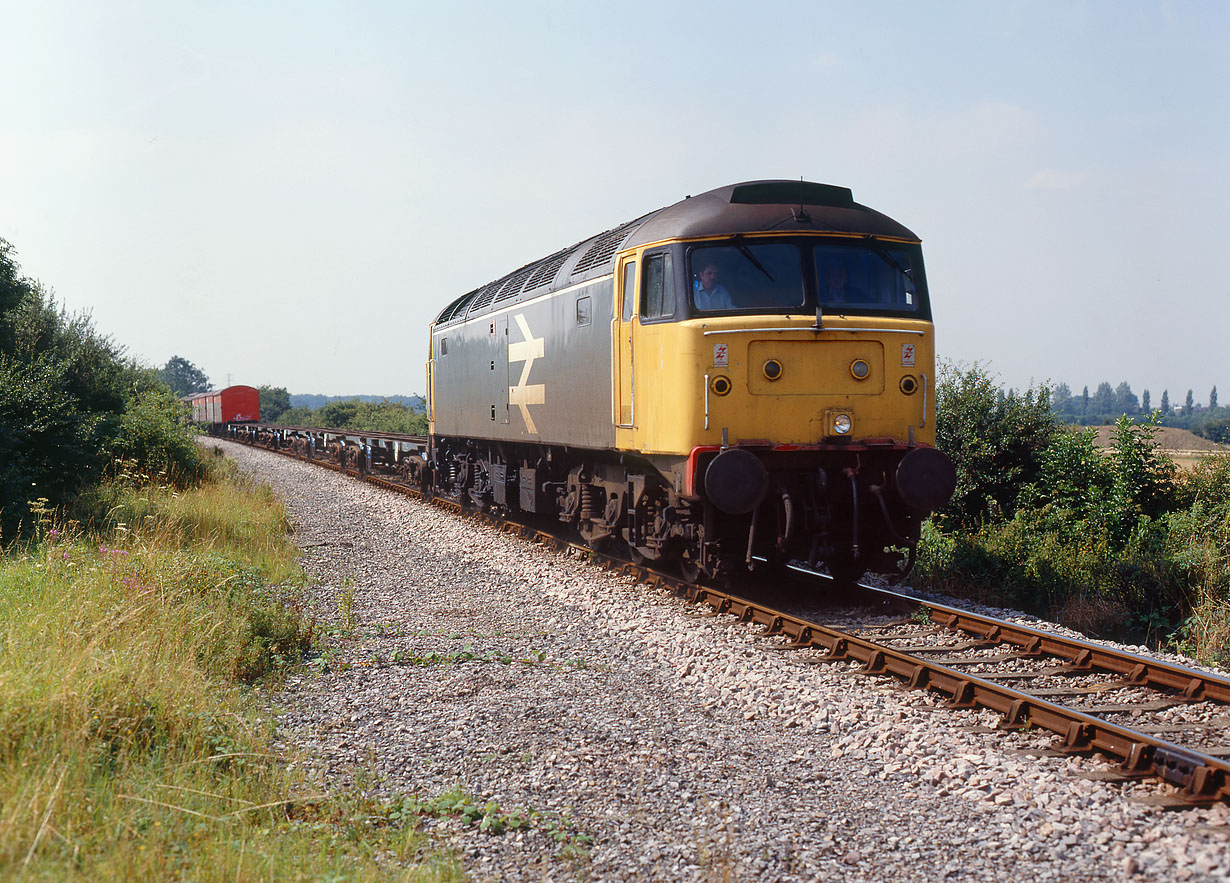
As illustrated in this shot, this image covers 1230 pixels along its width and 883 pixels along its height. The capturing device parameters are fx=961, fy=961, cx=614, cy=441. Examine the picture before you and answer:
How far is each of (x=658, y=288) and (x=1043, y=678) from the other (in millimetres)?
4513

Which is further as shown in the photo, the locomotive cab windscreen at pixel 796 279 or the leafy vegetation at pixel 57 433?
the leafy vegetation at pixel 57 433

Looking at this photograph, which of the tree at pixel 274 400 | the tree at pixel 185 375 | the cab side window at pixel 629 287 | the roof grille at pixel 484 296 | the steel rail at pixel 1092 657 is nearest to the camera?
the steel rail at pixel 1092 657

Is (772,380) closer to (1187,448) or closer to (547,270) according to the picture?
(547,270)

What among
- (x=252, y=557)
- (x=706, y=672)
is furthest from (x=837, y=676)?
(x=252, y=557)

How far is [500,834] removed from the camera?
A: 431cm

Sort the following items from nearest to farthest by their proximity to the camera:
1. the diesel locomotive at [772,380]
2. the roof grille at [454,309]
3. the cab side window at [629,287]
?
the diesel locomotive at [772,380]
the cab side window at [629,287]
the roof grille at [454,309]

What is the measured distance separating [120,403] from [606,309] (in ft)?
53.7

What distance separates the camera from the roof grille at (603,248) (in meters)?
9.99

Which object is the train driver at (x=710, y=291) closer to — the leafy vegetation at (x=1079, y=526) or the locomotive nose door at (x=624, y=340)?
the locomotive nose door at (x=624, y=340)

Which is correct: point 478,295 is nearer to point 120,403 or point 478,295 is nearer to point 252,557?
point 252,557

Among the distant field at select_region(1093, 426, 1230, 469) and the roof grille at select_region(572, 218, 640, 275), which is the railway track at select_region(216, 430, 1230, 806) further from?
the distant field at select_region(1093, 426, 1230, 469)

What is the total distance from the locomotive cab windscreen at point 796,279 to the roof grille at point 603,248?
1.52m

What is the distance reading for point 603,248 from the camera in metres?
10.3

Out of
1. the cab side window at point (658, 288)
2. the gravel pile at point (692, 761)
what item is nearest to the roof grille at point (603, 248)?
the cab side window at point (658, 288)
